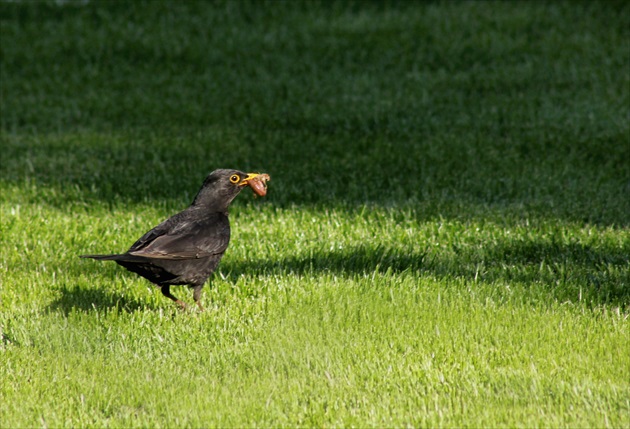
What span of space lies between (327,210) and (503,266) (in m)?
2.27

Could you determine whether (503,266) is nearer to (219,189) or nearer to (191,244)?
(219,189)

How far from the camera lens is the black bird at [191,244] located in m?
5.84

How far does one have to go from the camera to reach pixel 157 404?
16.0ft

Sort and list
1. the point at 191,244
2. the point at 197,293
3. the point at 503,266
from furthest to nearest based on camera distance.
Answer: the point at 503,266 < the point at 197,293 < the point at 191,244

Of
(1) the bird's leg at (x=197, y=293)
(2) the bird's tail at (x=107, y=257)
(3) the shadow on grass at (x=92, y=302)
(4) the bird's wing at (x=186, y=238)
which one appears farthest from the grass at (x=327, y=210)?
(2) the bird's tail at (x=107, y=257)

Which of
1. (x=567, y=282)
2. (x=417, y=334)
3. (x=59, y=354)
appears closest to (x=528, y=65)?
(x=567, y=282)

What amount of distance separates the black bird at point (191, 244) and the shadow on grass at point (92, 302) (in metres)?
0.30

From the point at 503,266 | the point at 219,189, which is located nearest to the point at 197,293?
the point at 219,189

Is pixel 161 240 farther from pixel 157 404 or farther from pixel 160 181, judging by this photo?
pixel 160 181

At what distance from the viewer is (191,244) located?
600cm

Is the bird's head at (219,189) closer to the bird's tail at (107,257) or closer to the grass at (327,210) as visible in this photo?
the grass at (327,210)

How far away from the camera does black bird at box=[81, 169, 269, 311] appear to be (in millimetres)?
5840

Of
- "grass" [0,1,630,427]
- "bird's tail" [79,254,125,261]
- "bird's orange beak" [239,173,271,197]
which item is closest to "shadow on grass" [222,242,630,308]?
"grass" [0,1,630,427]

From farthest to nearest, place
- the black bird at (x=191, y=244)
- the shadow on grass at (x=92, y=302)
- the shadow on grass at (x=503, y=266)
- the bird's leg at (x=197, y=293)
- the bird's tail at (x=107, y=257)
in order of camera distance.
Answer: the shadow on grass at (x=503, y=266) < the shadow on grass at (x=92, y=302) < the bird's leg at (x=197, y=293) < the black bird at (x=191, y=244) < the bird's tail at (x=107, y=257)
